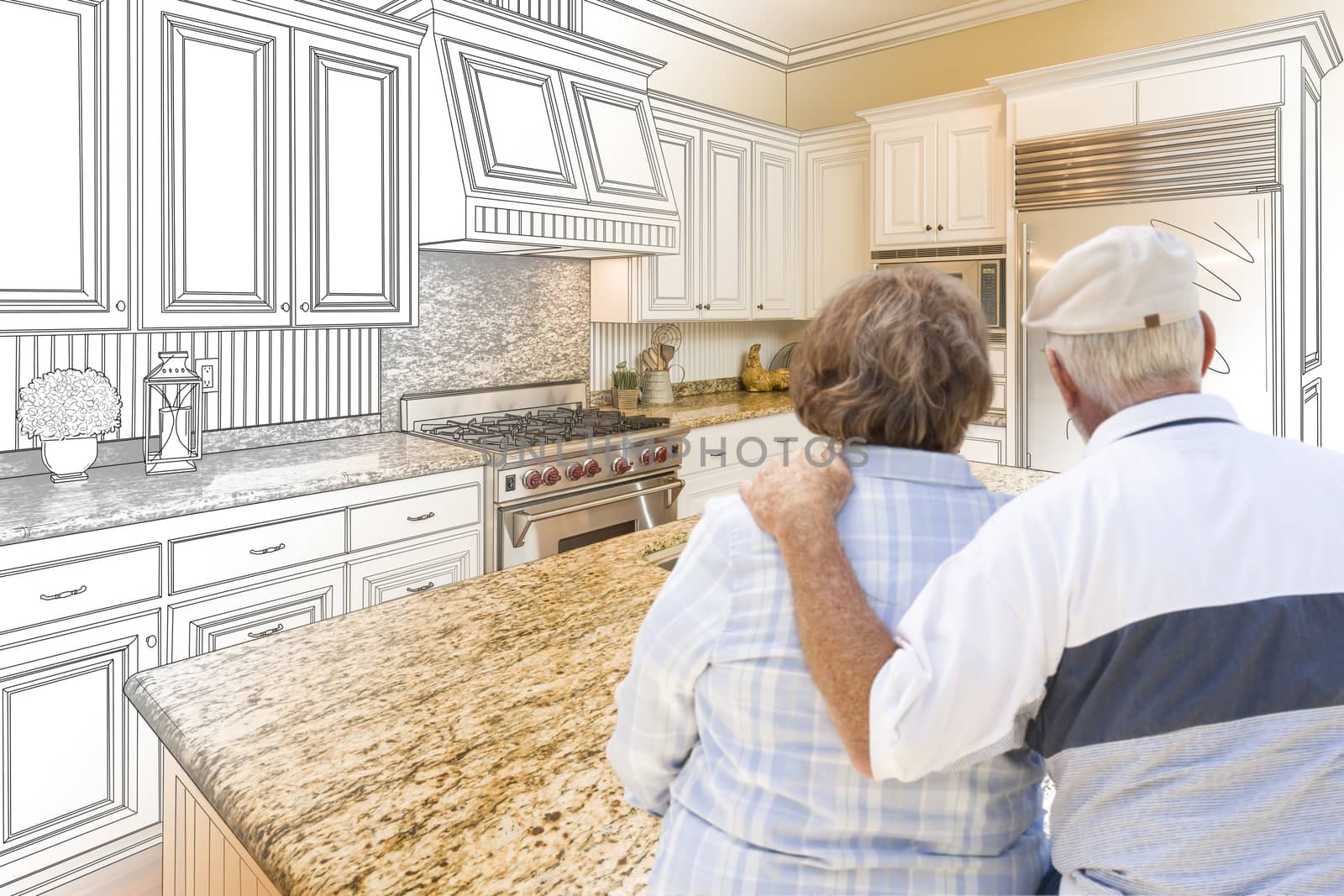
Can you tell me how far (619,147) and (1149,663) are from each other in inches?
135

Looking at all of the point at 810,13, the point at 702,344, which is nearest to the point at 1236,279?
the point at 702,344

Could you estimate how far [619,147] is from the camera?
3.67m

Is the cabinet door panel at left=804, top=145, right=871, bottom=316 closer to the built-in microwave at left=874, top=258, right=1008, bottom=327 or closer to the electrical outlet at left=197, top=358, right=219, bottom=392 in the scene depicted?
the built-in microwave at left=874, top=258, right=1008, bottom=327

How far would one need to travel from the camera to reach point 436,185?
307cm

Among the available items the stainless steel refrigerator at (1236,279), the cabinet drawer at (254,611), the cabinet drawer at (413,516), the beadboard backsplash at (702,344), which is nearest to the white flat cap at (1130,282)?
the cabinet drawer at (254,611)

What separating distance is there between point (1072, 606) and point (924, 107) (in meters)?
4.20

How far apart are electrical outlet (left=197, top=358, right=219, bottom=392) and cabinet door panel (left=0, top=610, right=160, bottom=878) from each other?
3.21 feet

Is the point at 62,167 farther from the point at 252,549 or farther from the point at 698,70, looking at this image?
the point at 698,70

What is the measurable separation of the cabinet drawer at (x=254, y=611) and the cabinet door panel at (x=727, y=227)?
2588mm

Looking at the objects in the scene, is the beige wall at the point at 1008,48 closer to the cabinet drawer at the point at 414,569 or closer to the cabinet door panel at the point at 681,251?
the cabinet door panel at the point at 681,251

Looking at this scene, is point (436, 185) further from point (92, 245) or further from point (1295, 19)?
point (1295, 19)

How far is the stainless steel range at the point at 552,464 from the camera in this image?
307 cm

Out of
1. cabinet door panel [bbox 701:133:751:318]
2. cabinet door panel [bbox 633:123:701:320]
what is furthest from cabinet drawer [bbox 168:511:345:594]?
cabinet door panel [bbox 701:133:751:318]

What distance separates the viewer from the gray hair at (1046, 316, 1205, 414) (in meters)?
0.74
